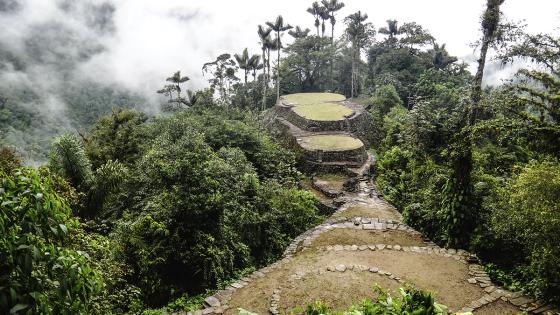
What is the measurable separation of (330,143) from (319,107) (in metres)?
6.41

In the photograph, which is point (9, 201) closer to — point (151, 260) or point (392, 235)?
point (151, 260)

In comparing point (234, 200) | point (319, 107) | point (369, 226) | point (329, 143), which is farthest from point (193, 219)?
point (319, 107)

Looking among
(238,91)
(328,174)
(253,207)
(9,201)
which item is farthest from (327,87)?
(9,201)

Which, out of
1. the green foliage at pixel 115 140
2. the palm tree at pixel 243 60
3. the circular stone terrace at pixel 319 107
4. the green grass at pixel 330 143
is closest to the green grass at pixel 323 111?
the circular stone terrace at pixel 319 107

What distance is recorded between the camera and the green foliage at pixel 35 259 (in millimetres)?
2324

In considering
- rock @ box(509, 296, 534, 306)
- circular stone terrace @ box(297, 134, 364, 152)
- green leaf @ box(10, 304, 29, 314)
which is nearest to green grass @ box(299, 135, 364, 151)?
circular stone terrace @ box(297, 134, 364, 152)

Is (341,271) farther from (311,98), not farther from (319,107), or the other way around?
(311,98)

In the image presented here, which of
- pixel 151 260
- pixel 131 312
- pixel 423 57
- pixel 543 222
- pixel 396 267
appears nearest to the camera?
pixel 543 222

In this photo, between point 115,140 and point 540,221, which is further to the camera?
point 115,140

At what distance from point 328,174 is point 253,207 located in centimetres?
775

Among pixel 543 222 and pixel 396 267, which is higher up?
pixel 543 222

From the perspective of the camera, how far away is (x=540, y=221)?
23.5ft

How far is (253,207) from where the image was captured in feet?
40.6

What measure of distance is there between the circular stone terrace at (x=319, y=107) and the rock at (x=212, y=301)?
16.8m
